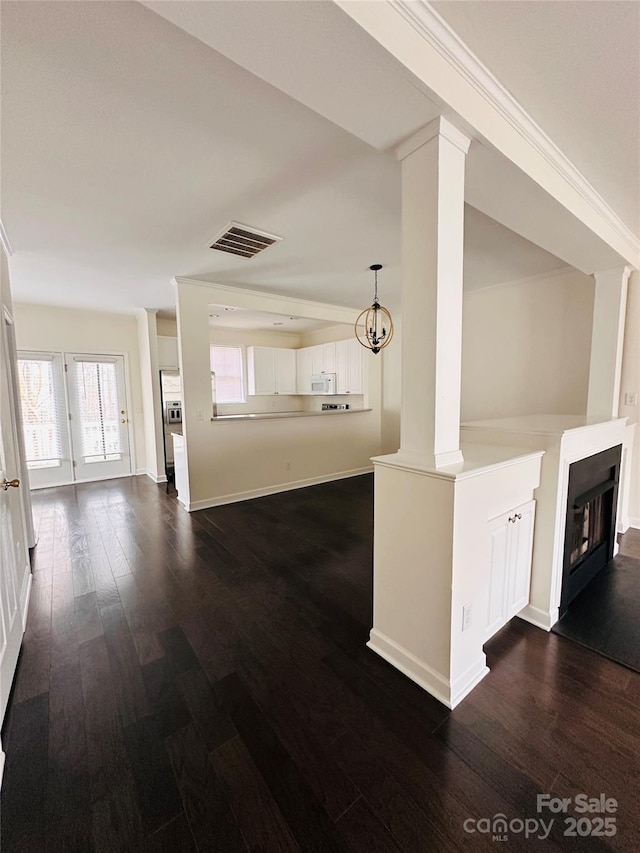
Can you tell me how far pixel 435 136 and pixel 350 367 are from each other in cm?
467

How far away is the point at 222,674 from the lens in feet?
5.71

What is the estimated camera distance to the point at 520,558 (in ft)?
6.57

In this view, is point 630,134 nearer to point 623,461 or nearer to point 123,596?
point 623,461

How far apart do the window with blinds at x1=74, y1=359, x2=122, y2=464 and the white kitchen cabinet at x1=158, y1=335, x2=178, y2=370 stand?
888 millimetres

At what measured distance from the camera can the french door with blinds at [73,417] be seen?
511 cm

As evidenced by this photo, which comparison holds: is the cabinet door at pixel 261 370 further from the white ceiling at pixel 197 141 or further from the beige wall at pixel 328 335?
the white ceiling at pixel 197 141

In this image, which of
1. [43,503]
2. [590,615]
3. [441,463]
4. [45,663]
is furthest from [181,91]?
Result: [43,503]

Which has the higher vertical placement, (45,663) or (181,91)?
(181,91)

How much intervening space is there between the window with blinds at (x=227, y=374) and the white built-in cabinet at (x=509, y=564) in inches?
224

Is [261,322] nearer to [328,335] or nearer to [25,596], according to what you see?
[328,335]

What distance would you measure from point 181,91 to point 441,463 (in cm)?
203

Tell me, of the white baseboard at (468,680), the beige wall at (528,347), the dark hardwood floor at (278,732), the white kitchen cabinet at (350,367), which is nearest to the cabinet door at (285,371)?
the white kitchen cabinet at (350,367)

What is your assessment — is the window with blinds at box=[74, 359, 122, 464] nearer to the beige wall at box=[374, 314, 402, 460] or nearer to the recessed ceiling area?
the recessed ceiling area

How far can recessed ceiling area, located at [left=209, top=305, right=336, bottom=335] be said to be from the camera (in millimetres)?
5375
